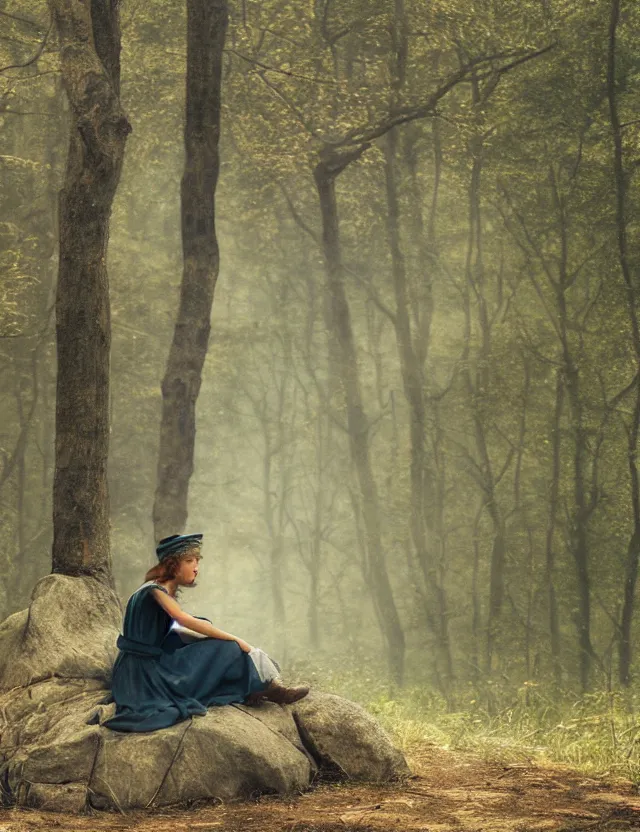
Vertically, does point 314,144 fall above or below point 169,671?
above

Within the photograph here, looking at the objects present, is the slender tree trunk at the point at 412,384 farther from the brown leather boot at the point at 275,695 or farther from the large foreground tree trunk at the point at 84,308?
the brown leather boot at the point at 275,695

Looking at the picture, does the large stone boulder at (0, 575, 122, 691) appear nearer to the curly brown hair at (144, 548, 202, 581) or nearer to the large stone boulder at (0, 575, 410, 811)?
the large stone boulder at (0, 575, 410, 811)

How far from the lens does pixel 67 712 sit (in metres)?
7.01

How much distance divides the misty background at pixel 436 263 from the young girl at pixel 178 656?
10.4m

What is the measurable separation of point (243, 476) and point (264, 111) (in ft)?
60.5

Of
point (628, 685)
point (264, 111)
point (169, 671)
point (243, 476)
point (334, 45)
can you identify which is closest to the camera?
point (169, 671)

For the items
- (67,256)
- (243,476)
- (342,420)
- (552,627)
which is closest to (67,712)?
(67,256)

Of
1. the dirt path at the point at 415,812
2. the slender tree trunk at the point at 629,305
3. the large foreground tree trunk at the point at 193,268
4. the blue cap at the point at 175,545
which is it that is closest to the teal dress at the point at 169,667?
the blue cap at the point at 175,545

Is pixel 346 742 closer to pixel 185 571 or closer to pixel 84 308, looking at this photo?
pixel 185 571

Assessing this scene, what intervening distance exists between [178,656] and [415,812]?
1.99 meters

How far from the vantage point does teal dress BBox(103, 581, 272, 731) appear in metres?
6.75

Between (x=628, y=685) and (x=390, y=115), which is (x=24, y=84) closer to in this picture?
(x=390, y=115)

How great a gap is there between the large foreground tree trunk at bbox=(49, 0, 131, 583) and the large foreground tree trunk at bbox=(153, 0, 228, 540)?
3062 millimetres

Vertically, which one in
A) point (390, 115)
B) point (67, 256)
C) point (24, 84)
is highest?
point (24, 84)
